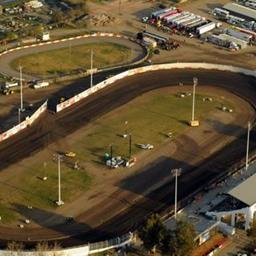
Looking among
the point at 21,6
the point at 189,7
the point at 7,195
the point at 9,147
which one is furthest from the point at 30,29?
the point at 7,195

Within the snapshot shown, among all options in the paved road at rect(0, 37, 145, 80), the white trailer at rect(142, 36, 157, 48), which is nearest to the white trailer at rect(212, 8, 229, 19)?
the white trailer at rect(142, 36, 157, 48)

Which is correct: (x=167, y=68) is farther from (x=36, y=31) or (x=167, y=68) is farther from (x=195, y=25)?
(x=36, y=31)

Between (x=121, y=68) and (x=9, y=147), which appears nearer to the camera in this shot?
(x=9, y=147)

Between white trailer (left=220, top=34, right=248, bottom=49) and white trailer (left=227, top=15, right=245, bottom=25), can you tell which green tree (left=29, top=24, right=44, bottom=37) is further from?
white trailer (left=227, top=15, right=245, bottom=25)

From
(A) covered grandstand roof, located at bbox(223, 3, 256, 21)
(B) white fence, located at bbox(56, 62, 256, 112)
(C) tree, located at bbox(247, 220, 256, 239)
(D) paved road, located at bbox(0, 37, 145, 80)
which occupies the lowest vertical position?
(D) paved road, located at bbox(0, 37, 145, 80)

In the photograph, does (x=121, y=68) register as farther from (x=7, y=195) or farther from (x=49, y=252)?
(x=49, y=252)

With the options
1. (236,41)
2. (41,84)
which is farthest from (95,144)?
(236,41)
